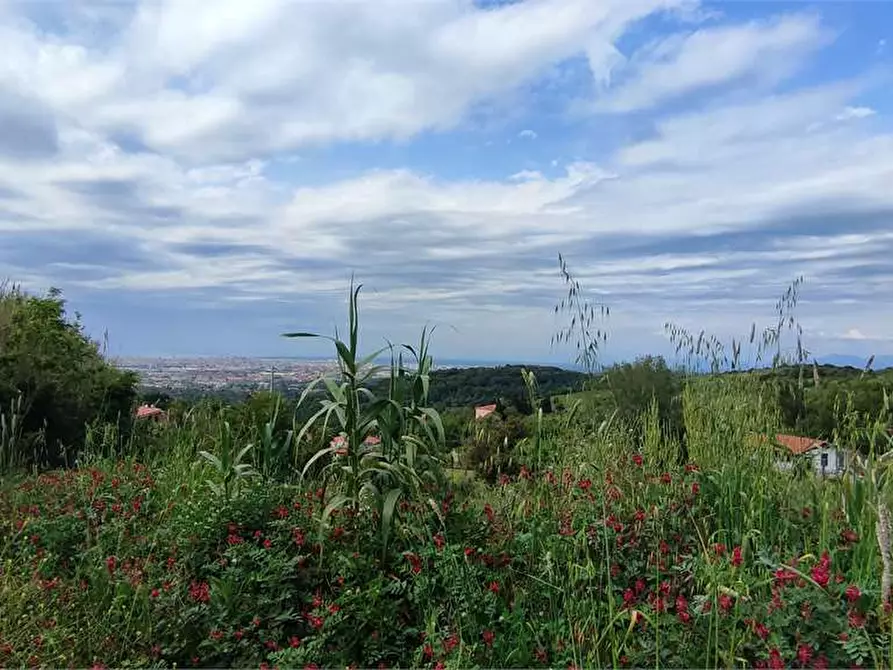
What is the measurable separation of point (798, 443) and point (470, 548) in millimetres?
2185

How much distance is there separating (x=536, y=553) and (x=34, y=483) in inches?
136

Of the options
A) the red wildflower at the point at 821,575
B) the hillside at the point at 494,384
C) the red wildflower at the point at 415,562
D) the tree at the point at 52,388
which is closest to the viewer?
the red wildflower at the point at 821,575

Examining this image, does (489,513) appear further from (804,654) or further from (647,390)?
(647,390)

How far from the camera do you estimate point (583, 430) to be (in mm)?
4051

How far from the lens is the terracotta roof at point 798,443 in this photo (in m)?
3.72

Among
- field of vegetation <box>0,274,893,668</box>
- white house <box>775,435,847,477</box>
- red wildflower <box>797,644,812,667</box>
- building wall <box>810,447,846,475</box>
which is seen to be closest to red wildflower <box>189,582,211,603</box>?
field of vegetation <box>0,274,893,668</box>

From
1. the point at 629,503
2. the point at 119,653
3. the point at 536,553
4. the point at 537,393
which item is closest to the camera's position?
the point at 119,653

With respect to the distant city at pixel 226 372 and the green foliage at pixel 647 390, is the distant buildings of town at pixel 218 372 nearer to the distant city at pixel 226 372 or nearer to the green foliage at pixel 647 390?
the distant city at pixel 226 372

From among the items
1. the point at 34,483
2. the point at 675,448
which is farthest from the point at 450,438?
the point at 34,483

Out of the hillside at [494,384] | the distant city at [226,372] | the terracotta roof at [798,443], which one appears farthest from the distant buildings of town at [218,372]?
the terracotta roof at [798,443]

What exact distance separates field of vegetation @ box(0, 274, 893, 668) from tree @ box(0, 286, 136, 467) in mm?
2362

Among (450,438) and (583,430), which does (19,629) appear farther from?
(583,430)

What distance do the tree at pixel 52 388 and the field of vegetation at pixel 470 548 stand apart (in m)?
2.36

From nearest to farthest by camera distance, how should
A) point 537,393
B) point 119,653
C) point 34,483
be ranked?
point 119,653 → point 537,393 → point 34,483
